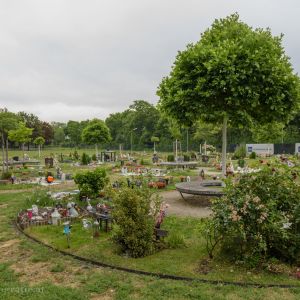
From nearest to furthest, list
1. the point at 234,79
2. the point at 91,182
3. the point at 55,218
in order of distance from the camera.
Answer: the point at 55,218, the point at 234,79, the point at 91,182

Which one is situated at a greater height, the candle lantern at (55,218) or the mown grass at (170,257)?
the candle lantern at (55,218)

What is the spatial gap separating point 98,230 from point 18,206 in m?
5.39

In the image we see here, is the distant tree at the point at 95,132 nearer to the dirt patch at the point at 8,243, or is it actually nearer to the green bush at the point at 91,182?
the green bush at the point at 91,182

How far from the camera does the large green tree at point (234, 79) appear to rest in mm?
10750

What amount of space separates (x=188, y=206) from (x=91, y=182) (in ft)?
12.6

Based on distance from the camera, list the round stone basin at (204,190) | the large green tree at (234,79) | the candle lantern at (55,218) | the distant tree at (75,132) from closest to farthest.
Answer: the candle lantern at (55,218), the large green tree at (234,79), the round stone basin at (204,190), the distant tree at (75,132)

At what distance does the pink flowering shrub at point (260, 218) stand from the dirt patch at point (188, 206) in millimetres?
3474

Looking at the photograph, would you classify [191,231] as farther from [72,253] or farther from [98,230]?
[72,253]

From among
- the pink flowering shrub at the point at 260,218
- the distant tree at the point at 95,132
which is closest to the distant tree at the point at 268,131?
the pink flowering shrub at the point at 260,218

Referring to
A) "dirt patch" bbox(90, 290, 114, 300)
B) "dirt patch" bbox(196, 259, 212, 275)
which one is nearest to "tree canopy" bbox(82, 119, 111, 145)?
"dirt patch" bbox(196, 259, 212, 275)

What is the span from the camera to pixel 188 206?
499 inches

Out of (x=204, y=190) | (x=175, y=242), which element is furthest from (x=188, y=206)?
(x=175, y=242)

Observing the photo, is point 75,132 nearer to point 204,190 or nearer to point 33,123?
point 33,123

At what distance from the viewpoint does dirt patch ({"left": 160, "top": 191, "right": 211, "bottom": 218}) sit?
11.4 meters
